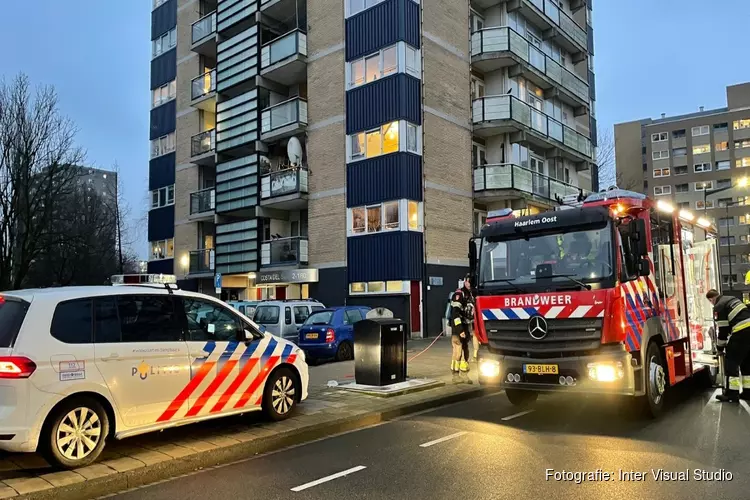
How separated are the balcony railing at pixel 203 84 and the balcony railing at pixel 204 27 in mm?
2073

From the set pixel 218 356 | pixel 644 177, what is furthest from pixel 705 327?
pixel 644 177

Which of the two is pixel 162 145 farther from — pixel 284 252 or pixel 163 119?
pixel 284 252

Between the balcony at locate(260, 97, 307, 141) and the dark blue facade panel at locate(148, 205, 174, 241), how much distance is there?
1095 cm

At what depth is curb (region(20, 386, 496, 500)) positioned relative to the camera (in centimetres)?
523

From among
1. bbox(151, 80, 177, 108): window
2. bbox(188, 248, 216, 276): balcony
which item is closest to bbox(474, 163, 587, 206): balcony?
bbox(188, 248, 216, 276): balcony

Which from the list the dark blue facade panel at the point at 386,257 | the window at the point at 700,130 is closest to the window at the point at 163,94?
the dark blue facade panel at the point at 386,257

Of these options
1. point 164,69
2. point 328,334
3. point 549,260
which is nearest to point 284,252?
point 328,334

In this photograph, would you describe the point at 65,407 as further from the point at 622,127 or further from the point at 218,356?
the point at 622,127

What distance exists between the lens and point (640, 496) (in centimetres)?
498

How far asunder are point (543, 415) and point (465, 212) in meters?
17.9

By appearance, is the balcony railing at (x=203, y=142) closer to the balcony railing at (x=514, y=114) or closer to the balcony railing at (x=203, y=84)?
the balcony railing at (x=203, y=84)

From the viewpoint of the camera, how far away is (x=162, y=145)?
121 feet

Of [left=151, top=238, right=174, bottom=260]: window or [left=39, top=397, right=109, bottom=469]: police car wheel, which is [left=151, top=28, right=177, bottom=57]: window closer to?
[left=151, top=238, right=174, bottom=260]: window

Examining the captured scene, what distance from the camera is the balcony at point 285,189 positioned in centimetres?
2602
